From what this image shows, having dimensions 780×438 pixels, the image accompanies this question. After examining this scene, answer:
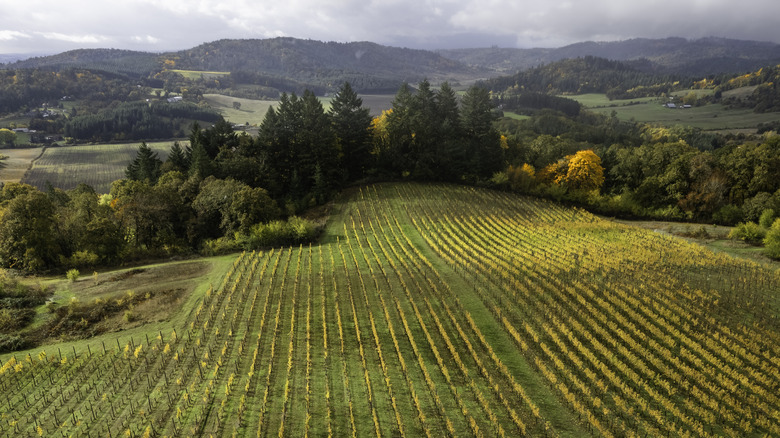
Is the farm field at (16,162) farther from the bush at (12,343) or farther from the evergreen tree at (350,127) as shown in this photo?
the bush at (12,343)

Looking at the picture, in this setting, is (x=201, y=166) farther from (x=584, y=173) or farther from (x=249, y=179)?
(x=584, y=173)

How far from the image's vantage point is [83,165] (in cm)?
12281

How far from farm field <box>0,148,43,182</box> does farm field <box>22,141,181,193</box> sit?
1.89 m

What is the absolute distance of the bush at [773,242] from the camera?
45.6m

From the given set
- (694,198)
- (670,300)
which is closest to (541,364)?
(670,300)

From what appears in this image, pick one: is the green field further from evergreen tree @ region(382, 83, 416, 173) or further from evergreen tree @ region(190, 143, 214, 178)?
evergreen tree @ region(190, 143, 214, 178)

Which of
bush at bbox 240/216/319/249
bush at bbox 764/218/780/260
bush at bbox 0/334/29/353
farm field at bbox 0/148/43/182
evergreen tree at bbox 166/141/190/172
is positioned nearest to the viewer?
bush at bbox 0/334/29/353

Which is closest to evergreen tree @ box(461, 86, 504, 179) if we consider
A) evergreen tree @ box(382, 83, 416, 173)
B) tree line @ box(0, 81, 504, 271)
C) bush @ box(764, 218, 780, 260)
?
tree line @ box(0, 81, 504, 271)

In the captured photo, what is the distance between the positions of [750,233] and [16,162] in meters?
174

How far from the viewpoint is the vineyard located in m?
21.0

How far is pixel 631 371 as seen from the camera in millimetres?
24859

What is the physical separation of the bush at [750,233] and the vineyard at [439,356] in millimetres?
11201

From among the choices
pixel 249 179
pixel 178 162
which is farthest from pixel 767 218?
pixel 178 162

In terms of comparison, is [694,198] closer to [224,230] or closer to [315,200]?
[315,200]
